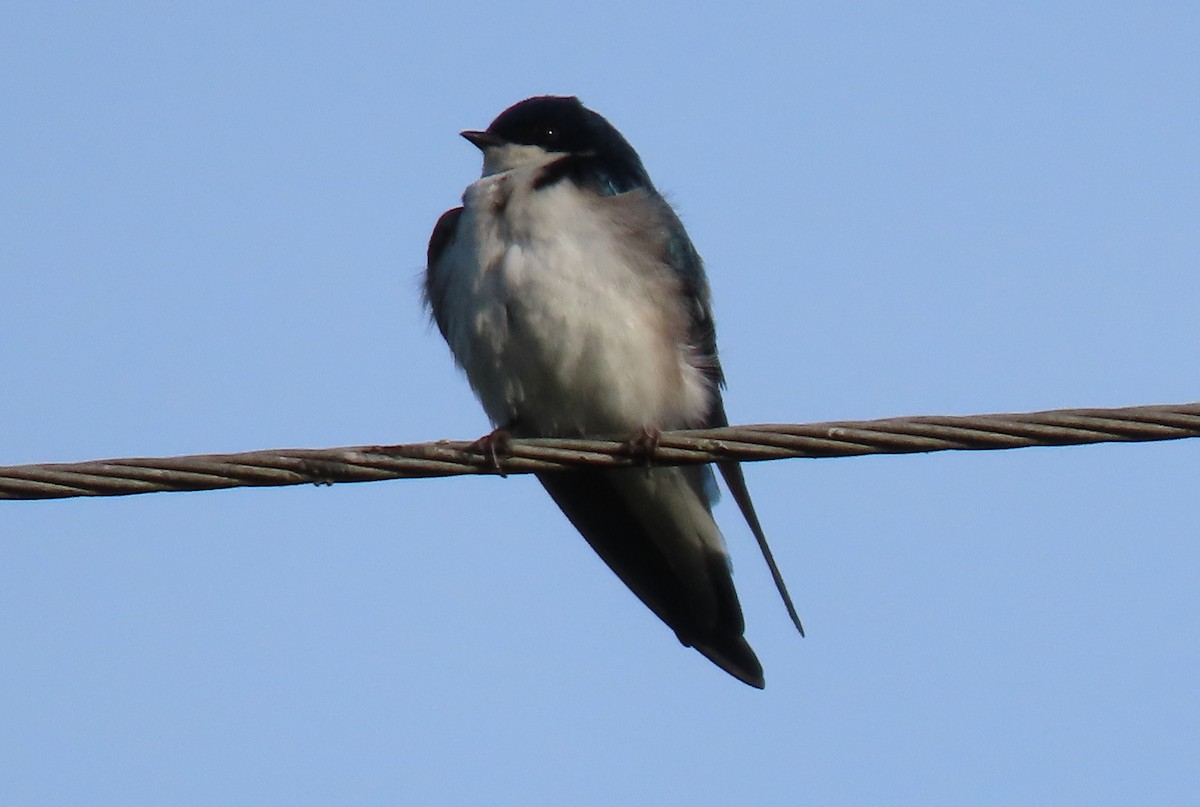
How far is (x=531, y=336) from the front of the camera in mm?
5234

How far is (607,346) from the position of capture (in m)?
5.26

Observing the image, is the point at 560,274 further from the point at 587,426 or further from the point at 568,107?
the point at 568,107

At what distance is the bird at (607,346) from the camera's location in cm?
524

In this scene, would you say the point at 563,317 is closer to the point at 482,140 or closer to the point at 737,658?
the point at 737,658

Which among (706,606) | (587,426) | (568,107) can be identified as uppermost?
(568,107)

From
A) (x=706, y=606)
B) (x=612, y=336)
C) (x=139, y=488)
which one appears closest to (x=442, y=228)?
(x=612, y=336)

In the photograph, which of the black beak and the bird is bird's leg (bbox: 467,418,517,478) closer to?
the bird

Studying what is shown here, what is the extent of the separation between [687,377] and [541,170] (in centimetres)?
74

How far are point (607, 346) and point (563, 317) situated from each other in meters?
0.16

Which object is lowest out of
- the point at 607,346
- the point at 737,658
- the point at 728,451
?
the point at 737,658

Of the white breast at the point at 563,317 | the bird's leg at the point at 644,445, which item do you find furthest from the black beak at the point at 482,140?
the bird's leg at the point at 644,445

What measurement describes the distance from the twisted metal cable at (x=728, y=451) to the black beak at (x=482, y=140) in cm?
259

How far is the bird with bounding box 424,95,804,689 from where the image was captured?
524cm

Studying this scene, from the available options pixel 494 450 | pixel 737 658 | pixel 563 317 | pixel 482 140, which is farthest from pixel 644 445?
pixel 482 140
